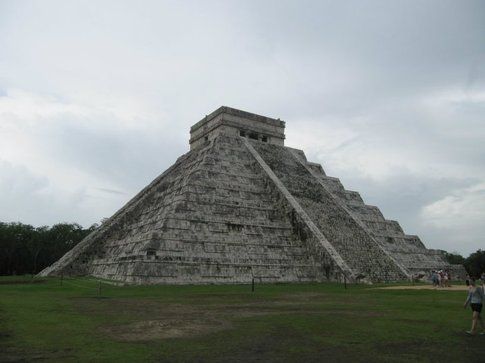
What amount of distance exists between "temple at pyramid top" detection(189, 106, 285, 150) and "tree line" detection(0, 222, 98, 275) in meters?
22.2

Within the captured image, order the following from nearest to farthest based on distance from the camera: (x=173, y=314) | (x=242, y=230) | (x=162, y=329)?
(x=162, y=329) → (x=173, y=314) → (x=242, y=230)

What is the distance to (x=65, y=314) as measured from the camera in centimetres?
1012

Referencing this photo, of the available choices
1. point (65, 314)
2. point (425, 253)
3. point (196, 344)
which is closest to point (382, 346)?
point (196, 344)

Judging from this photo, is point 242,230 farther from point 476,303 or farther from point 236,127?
point 476,303

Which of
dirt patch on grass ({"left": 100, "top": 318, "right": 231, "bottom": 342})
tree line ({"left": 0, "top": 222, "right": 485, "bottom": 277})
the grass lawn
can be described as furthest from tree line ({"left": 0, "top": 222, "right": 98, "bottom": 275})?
dirt patch on grass ({"left": 100, "top": 318, "right": 231, "bottom": 342})

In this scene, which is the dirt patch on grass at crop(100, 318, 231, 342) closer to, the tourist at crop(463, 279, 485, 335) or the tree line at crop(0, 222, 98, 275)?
the tourist at crop(463, 279, 485, 335)

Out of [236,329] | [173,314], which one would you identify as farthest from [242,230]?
[236,329]

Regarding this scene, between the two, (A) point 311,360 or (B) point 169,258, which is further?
(B) point 169,258

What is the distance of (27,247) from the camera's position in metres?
45.4

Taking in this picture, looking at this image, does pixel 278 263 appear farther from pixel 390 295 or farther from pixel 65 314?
pixel 65 314

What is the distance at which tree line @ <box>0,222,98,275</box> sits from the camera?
44.3 meters

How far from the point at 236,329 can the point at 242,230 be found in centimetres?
1326

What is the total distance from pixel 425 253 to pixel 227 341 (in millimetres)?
24897

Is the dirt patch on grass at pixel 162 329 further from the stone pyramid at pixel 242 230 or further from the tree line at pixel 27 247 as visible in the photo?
the tree line at pixel 27 247
